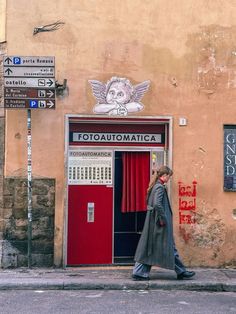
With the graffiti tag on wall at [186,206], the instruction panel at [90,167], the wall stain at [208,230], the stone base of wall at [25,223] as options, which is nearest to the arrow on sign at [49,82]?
the instruction panel at [90,167]

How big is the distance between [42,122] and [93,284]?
117 inches

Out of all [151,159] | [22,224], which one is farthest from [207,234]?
[22,224]

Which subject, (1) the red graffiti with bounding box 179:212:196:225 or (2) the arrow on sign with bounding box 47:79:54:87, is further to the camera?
(1) the red graffiti with bounding box 179:212:196:225

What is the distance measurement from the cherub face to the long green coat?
188 centimetres

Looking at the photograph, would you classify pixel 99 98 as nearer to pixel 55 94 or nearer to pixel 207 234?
pixel 55 94

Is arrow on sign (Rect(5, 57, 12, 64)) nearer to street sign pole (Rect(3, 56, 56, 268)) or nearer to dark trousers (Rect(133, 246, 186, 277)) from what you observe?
street sign pole (Rect(3, 56, 56, 268))

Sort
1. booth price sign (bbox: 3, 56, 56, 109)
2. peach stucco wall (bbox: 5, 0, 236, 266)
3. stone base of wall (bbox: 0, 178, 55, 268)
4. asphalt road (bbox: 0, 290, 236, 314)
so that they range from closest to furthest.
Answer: asphalt road (bbox: 0, 290, 236, 314) → booth price sign (bbox: 3, 56, 56, 109) → stone base of wall (bbox: 0, 178, 55, 268) → peach stucco wall (bbox: 5, 0, 236, 266)

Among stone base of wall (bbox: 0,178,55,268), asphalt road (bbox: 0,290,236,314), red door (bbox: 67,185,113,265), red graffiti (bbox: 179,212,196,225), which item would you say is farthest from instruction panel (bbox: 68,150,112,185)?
asphalt road (bbox: 0,290,236,314)

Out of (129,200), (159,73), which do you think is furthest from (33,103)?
(129,200)

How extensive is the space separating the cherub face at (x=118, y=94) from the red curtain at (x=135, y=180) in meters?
0.99

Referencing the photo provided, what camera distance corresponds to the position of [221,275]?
9.48 m

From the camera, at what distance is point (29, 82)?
9.45m

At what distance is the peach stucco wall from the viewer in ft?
32.4

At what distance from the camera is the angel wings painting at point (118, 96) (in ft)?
32.9
